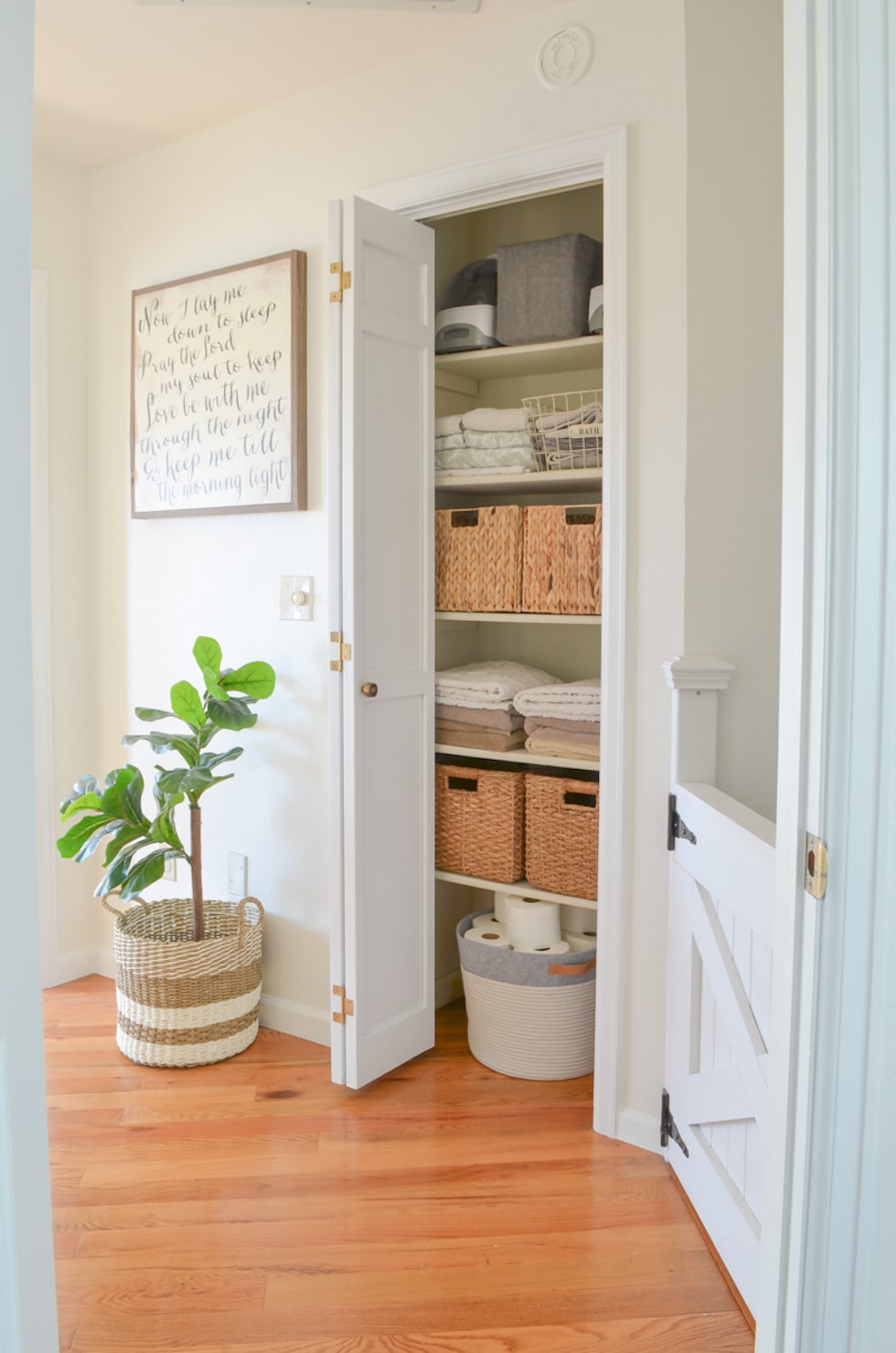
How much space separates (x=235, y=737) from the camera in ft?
9.87

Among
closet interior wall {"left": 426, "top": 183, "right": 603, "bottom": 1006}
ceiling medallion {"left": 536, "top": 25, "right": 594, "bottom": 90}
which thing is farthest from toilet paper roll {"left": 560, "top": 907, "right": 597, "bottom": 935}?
ceiling medallion {"left": 536, "top": 25, "right": 594, "bottom": 90}

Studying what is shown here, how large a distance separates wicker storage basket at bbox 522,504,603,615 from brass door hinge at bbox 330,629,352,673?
1.65 ft

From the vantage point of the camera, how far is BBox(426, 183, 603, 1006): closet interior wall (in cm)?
293

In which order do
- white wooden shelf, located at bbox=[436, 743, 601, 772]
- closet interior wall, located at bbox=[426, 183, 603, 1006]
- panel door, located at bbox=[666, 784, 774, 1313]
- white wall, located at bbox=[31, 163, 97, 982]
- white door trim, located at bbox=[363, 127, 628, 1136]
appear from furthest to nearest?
white wall, located at bbox=[31, 163, 97, 982]
closet interior wall, located at bbox=[426, 183, 603, 1006]
white wooden shelf, located at bbox=[436, 743, 601, 772]
white door trim, located at bbox=[363, 127, 628, 1136]
panel door, located at bbox=[666, 784, 774, 1313]

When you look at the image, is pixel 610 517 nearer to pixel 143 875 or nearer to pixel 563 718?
pixel 563 718

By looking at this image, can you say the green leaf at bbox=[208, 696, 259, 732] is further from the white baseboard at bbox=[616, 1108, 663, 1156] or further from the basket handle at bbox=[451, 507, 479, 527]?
the white baseboard at bbox=[616, 1108, 663, 1156]

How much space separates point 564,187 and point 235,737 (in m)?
1.72

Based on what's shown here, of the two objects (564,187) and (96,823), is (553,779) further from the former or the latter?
(564,187)

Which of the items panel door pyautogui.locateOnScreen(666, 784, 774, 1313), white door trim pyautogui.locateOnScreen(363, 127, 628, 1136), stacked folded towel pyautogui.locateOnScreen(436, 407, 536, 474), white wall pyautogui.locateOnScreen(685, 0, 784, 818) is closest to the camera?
panel door pyautogui.locateOnScreen(666, 784, 774, 1313)

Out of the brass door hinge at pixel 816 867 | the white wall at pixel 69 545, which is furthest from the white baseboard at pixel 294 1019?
the brass door hinge at pixel 816 867

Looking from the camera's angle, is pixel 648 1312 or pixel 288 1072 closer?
pixel 648 1312

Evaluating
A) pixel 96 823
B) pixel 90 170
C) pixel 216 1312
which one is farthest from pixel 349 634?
pixel 90 170

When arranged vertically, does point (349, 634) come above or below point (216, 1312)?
above

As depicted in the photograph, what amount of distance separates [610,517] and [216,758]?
125cm
